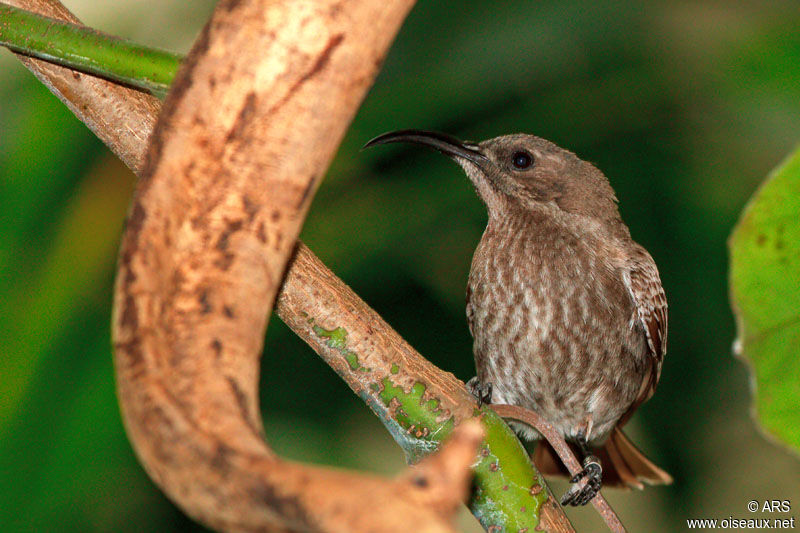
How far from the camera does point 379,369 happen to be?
2484 mm

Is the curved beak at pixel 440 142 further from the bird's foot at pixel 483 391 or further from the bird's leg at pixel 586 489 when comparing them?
the bird's leg at pixel 586 489

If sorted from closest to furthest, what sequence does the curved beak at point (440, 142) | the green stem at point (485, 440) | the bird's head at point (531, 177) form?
the green stem at point (485, 440) < the curved beak at point (440, 142) < the bird's head at point (531, 177)

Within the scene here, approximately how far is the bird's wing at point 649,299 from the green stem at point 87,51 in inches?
101

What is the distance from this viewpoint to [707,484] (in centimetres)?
575

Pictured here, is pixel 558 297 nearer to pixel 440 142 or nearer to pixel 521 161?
pixel 521 161

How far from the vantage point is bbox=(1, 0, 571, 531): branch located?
95.8 inches

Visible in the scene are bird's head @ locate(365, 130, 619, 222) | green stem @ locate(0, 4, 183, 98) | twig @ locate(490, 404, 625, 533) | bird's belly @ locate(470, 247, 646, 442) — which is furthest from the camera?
bird's head @ locate(365, 130, 619, 222)

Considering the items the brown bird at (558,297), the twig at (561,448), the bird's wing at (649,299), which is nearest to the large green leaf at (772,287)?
the twig at (561,448)

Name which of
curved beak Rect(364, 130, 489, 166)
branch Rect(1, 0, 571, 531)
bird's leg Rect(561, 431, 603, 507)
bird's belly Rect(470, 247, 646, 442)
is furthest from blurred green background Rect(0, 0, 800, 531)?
bird's leg Rect(561, 431, 603, 507)

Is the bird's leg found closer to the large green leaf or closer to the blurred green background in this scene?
the blurred green background

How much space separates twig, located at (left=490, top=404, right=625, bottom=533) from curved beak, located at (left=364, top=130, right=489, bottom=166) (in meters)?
1.35

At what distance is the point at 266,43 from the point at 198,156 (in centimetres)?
20

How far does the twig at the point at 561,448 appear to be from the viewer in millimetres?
2627

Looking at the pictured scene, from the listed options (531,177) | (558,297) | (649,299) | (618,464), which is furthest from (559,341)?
(618,464)
